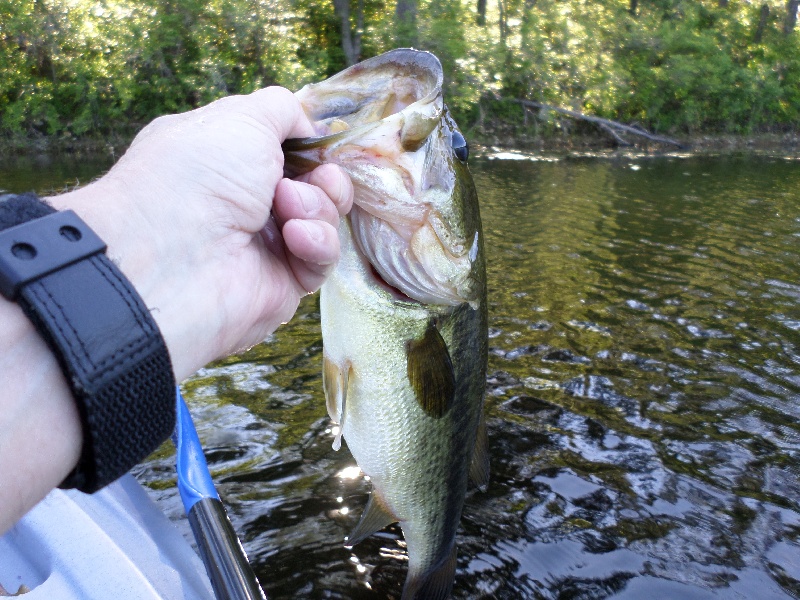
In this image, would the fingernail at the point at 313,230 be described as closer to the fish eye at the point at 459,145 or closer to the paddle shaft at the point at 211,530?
the fish eye at the point at 459,145

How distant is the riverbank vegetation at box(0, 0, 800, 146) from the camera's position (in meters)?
18.6

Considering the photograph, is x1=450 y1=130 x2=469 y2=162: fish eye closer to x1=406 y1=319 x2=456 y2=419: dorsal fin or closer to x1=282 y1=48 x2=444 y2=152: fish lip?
x1=282 y1=48 x2=444 y2=152: fish lip

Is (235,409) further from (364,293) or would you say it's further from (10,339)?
(10,339)

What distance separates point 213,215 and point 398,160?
0.48m

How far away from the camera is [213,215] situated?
150 centimetres

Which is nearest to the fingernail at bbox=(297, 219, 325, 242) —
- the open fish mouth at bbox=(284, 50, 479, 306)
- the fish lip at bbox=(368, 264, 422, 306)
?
the open fish mouth at bbox=(284, 50, 479, 306)

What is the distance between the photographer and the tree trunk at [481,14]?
24781 mm

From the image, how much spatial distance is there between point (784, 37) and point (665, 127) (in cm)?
1099

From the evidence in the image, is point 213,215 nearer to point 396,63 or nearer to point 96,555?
point 396,63

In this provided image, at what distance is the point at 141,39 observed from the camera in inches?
741

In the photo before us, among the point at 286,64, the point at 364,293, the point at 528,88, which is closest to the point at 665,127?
the point at 528,88

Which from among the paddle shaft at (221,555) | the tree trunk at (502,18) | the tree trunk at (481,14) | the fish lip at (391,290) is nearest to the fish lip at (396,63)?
the fish lip at (391,290)

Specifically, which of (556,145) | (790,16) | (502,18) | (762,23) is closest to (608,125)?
(556,145)

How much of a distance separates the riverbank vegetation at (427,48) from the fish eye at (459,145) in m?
17.2
